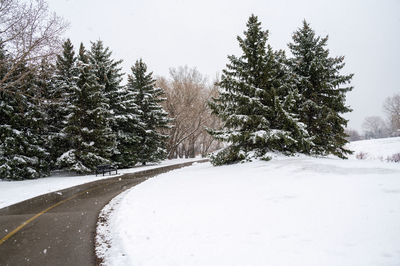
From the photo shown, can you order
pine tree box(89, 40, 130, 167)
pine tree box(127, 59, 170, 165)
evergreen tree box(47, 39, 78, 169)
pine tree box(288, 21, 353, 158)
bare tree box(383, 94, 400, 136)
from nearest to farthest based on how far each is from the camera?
pine tree box(288, 21, 353, 158), evergreen tree box(47, 39, 78, 169), pine tree box(89, 40, 130, 167), pine tree box(127, 59, 170, 165), bare tree box(383, 94, 400, 136)

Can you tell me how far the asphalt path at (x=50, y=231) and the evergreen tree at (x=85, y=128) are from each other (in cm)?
958

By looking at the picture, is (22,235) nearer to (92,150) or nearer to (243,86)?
(243,86)

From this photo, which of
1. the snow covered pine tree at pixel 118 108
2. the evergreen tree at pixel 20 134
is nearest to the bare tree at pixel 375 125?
the snow covered pine tree at pixel 118 108

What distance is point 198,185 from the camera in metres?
9.36

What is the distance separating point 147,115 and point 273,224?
2260 cm

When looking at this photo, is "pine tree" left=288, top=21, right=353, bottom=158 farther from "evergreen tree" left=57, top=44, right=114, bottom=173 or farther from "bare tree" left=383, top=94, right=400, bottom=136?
"bare tree" left=383, top=94, right=400, bottom=136

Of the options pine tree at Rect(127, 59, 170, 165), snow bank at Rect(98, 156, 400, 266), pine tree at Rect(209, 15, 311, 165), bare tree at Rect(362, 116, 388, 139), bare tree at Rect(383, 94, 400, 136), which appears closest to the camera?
snow bank at Rect(98, 156, 400, 266)

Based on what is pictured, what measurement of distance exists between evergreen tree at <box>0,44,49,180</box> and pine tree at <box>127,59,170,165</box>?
9.68 m

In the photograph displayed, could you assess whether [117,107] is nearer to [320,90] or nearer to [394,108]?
[320,90]

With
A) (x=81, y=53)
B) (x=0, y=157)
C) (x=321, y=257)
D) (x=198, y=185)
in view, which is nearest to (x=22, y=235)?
(x=198, y=185)

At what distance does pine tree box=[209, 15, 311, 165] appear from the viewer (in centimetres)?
1278

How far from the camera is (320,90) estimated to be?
15.4 m

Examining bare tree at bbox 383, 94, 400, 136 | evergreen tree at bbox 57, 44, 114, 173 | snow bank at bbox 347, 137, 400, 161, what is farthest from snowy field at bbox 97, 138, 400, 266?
bare tree at bbox 383, 94, 400, 136

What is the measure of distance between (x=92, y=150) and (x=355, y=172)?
18551 mm
